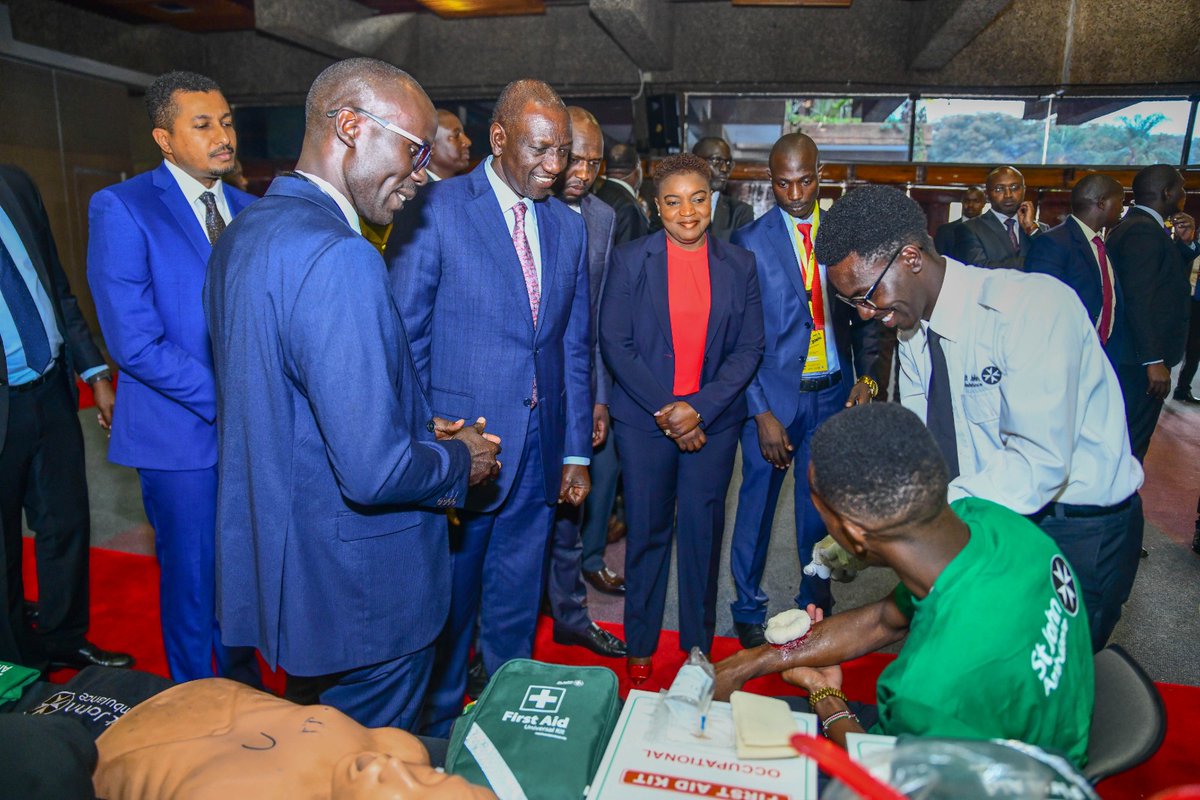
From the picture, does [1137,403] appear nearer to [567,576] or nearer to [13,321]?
[567,576]

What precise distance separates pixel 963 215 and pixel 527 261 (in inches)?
281

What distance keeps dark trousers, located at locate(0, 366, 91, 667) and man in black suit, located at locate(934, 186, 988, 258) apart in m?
5.86

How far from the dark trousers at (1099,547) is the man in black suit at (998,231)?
3921mm

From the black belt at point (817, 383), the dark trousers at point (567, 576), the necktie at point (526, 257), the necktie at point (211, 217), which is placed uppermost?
the necktie at point (211, 217)

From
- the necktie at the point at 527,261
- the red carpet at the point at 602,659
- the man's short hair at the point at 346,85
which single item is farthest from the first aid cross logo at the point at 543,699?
the red carpet at the point at 602,659

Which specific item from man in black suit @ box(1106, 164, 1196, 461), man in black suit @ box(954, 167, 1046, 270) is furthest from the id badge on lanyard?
man in black suit @ box(954, 167, 1046, 270)

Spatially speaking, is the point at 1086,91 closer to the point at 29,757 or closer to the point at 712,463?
the point at 712,463

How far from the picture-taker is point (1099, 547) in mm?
1865

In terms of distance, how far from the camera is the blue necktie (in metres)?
2.45

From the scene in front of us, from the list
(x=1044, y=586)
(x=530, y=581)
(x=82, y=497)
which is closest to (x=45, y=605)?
(x=82, y=497)

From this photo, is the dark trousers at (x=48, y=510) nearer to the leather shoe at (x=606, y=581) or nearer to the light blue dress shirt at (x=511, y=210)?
the light blue dress shirt at (x=511, y=210)

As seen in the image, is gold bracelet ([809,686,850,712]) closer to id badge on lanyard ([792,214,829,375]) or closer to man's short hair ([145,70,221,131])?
id badge on lanyard ([792,214,829,375])

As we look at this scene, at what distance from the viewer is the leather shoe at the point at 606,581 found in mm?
3539

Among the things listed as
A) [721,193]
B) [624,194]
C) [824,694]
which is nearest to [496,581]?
[824,694]
